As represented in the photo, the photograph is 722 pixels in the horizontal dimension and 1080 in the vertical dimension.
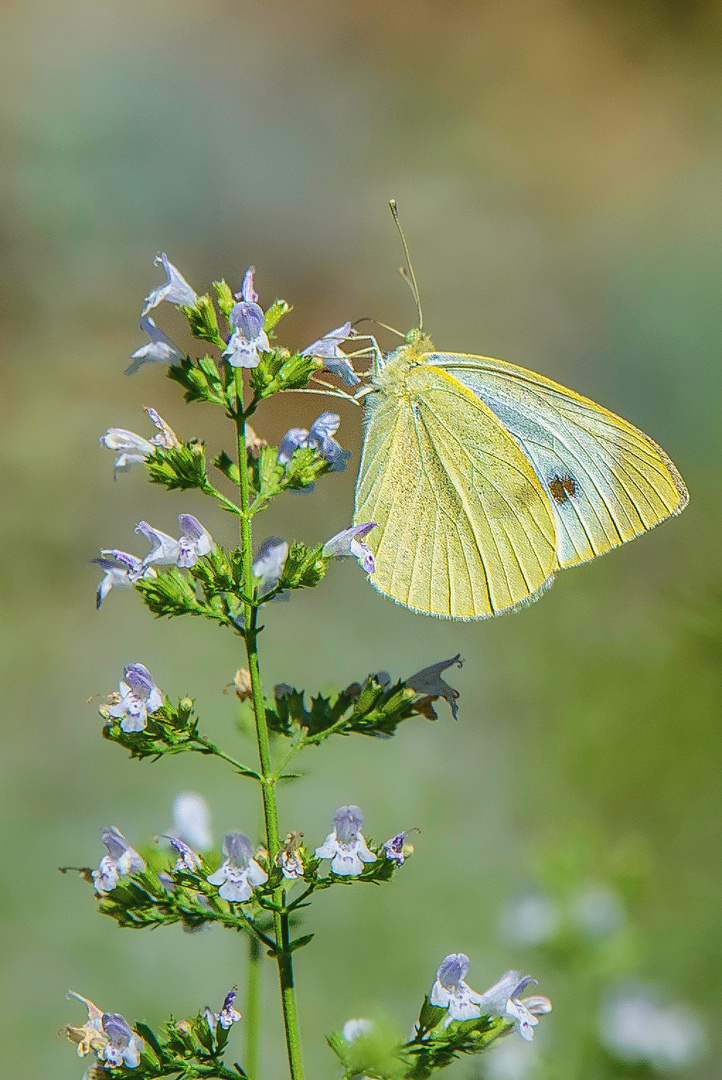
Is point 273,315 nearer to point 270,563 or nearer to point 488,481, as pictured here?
point 270,563

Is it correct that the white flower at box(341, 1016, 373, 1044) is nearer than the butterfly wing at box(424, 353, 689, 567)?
Yes

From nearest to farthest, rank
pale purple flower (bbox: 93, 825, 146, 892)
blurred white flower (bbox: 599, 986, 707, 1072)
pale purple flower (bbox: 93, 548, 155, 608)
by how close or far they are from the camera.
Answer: pale purple flower (bbox: 93, 825, 146, 892)
pale purple flower (bbox: 93, 548, 155, 608)
blurred white flower (bbox: 599, 986, 707, 1072)

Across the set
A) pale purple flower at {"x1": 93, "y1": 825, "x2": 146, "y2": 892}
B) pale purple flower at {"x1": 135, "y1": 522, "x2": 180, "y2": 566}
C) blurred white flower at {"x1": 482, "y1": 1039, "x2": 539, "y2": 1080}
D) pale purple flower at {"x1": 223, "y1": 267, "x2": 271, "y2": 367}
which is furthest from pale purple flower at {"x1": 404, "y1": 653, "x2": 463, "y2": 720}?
blurred white flower at {"x1": 482, "y1": 1039, "x2": 539, "y2": 1080}

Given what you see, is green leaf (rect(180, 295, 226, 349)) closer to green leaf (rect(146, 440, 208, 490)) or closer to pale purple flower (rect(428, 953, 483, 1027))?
green leaf (rect(146, 440, 208, 490))

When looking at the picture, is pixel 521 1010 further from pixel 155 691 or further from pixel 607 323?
pixel 607 323

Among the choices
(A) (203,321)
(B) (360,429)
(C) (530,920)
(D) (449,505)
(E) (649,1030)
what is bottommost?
(E) (649,1030)

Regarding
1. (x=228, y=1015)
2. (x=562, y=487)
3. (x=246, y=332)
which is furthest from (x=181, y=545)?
(x=562, y=487)
